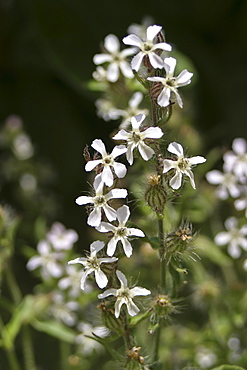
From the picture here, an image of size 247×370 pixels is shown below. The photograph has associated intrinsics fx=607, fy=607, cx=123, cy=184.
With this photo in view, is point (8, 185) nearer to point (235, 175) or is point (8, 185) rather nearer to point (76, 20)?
point (76, 20)

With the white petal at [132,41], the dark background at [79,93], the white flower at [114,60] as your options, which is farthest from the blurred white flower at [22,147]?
the white petal at [132,41]

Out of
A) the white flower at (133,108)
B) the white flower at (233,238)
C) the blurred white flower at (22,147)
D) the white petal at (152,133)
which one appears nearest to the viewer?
the white petal at (152,133)

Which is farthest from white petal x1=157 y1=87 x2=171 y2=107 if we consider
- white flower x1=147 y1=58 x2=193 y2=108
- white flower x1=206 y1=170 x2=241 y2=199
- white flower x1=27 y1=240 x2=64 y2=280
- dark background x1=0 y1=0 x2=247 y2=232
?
dark background x1=0 y1=0 x2=247 y2=232

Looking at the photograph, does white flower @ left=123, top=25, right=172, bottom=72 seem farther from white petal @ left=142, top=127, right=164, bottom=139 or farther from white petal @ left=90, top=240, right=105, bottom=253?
white petal @ left=90, top=240, right=105, bottom=253

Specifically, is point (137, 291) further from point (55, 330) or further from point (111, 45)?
point (111, 45)

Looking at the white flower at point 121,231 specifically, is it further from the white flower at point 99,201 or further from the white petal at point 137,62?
the white petal at point 137,62
